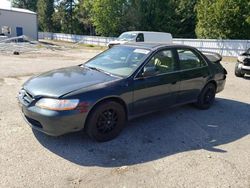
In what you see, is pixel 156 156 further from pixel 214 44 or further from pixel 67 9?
pixel 67 9

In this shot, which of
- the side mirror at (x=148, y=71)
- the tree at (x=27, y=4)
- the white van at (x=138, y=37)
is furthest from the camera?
the tree at (x=27, y=4)

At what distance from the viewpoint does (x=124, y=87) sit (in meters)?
4.09

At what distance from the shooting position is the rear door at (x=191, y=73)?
5.14 metres

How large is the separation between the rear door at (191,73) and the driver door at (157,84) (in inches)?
8.1

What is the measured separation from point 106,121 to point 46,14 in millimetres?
55360

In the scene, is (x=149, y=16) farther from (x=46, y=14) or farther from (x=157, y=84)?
(x=157, y=84)

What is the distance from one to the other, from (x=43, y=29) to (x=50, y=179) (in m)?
59.6

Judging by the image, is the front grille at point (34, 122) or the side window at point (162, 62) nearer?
the front grille at point (34, 122)

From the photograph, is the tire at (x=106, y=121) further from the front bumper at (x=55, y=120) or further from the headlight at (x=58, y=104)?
the headlight at (x=58, y=104)

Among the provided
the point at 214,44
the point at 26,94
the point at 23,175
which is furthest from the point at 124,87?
the point at 214,44

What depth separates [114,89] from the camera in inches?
156

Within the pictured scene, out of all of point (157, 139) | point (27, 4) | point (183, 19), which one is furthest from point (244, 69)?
point (27, 4)

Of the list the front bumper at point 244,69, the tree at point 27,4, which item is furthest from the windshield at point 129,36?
the tree at point 27,4

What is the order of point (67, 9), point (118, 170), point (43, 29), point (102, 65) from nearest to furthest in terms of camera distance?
1. point (118, 170)
2. point (102, 65)
3. point (67, 9)
4. point (43, 29)
